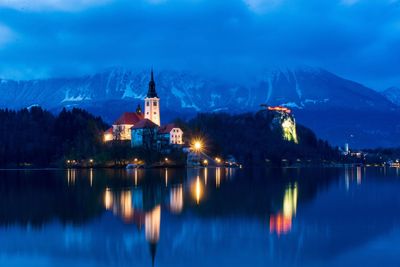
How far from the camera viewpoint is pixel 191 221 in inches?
1177

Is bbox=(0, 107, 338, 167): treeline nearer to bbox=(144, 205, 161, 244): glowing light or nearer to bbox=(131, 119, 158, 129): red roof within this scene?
bbox=(131, 119, 158, 129): red roof

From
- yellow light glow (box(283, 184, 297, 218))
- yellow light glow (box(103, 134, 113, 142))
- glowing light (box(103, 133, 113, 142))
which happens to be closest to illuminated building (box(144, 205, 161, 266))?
yellow light glow (box(283, 184, 297, 218))

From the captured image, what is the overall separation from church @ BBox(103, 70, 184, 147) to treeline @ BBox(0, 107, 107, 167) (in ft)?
15.7

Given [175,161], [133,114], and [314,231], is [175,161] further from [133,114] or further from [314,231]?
[314,231]

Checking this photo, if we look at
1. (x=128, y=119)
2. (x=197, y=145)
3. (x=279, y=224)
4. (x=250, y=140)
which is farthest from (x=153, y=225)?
(x=250, y=140)

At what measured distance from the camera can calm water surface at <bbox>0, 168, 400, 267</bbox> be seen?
2145 centimetres

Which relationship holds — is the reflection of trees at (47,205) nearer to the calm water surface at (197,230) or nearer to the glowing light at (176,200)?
the calm water surface at (197,230)

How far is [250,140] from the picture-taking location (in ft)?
561

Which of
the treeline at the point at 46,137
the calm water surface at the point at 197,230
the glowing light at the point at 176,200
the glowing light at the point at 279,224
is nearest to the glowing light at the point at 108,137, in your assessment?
the treeline at the point at 46,137

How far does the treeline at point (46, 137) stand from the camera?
137 m

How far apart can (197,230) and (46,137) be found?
12754 cm

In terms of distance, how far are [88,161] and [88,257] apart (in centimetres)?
10543

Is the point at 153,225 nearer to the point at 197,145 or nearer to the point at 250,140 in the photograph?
the point at 197,145

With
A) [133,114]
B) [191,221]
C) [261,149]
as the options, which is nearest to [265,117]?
[261,149]
